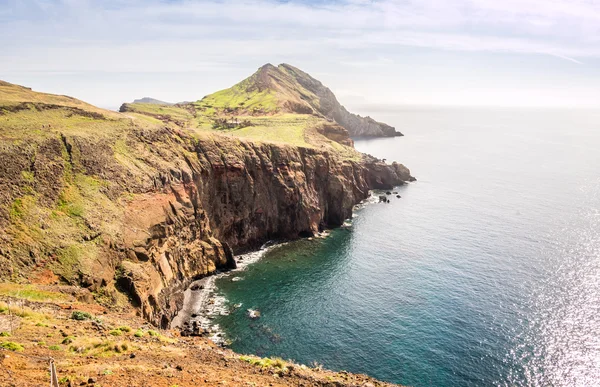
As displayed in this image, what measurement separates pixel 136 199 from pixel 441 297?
6127 cm

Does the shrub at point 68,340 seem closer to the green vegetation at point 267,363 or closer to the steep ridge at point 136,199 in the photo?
the green vegetation at point 267,363

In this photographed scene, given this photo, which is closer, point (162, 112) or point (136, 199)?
point (136, 199)

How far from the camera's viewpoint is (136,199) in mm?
72188

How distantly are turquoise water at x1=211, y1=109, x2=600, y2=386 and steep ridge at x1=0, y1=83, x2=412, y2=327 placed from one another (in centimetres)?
1089

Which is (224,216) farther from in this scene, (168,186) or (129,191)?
(129,191)

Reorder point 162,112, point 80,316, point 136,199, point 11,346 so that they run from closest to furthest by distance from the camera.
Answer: point 11,346
point 80,316
point 136,199
point 162,112

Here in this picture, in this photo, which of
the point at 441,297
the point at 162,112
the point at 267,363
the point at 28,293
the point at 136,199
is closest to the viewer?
the point at 267,363

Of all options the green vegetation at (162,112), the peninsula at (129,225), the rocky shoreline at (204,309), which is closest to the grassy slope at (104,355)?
the peninsula at (129,225)

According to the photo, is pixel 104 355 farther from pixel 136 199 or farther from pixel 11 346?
pixel 136 199

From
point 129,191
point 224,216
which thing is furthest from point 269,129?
point 129,191

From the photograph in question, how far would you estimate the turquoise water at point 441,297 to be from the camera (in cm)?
5619

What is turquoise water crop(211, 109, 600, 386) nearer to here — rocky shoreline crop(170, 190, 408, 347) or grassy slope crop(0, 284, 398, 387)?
rocky shoreline crop(170, 190, 408, 347)

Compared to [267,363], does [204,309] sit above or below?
below

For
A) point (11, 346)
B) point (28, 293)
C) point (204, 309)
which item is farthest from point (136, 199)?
point (11, 346)
